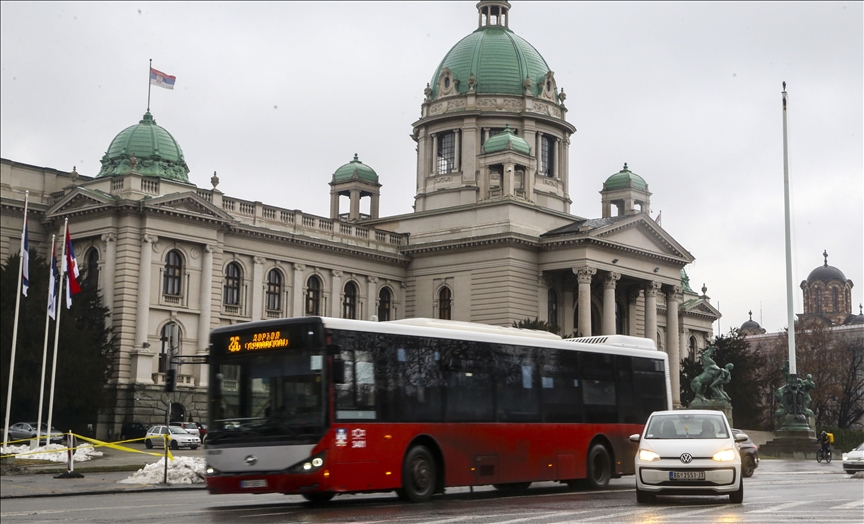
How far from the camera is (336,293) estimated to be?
7056 centimetres

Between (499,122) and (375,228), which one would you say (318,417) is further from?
(499,122)

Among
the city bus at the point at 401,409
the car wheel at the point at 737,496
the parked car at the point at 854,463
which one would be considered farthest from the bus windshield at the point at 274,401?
the parked car at the point at 854,463

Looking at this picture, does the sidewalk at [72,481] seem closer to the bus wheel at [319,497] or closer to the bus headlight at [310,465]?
the bus wheel at [319,497]

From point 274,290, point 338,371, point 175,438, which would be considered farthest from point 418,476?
point 274,290

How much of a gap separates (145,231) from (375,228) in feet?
68.0

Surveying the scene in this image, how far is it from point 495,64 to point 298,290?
2407cm

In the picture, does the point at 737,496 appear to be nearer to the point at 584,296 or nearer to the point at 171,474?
the point at 171,474

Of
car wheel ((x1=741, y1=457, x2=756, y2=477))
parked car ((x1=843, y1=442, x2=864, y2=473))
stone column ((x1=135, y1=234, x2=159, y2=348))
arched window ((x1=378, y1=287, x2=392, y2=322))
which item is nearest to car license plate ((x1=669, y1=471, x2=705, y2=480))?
car wheel ((x1=741, y1=457, x2=756, y2=477))

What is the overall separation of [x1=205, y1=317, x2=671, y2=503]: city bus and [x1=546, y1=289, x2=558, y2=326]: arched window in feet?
153

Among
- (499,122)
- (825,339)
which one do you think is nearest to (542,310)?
(499,122)

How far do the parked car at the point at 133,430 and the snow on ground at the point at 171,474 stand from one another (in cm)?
2624

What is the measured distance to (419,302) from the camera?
73.9 meters

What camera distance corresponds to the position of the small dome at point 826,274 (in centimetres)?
17212

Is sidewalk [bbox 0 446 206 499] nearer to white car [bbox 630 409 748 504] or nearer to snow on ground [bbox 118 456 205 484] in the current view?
snow on ground [bbox 118 456 205 484]
